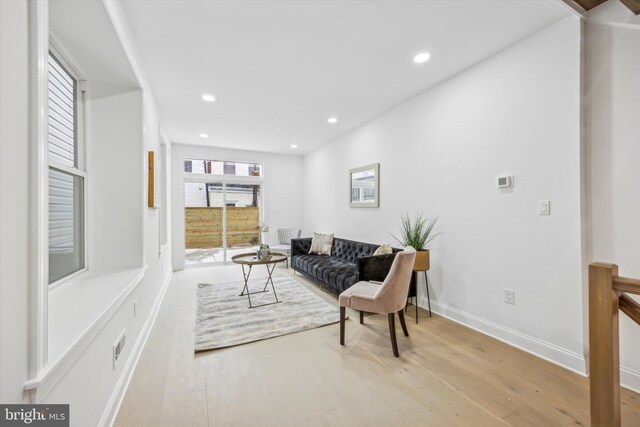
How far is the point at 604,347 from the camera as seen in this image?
1.19 meters

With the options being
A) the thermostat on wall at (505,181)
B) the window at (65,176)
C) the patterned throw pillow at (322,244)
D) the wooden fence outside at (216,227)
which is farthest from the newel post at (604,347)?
the wooden fence outside at (216,227)

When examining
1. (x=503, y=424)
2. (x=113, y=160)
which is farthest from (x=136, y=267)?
(x=503, y=424)

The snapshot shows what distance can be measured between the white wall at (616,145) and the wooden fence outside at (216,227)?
18.8 feet

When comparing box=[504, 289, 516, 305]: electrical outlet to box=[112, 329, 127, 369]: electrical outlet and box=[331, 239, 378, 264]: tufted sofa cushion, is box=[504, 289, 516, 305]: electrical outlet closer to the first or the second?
box=[331, 239, 378, 264]: tufted sofa cushion

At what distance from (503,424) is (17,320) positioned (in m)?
2.25

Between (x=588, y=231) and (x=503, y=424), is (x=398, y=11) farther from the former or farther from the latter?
(x=503, y=424)

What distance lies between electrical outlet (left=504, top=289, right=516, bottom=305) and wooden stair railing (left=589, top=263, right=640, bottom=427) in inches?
45.3

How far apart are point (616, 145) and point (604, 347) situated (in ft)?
4.76

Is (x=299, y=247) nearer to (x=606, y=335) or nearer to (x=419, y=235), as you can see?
(x=419, y=235)

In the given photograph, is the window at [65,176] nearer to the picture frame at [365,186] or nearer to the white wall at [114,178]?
the white wall at [114,178]

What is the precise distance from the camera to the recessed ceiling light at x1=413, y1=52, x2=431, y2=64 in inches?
94.9

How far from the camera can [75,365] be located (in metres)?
1.13

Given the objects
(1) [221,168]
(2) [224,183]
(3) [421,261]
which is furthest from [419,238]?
(1) [221,168]

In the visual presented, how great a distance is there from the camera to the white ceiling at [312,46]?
6.15 feet
